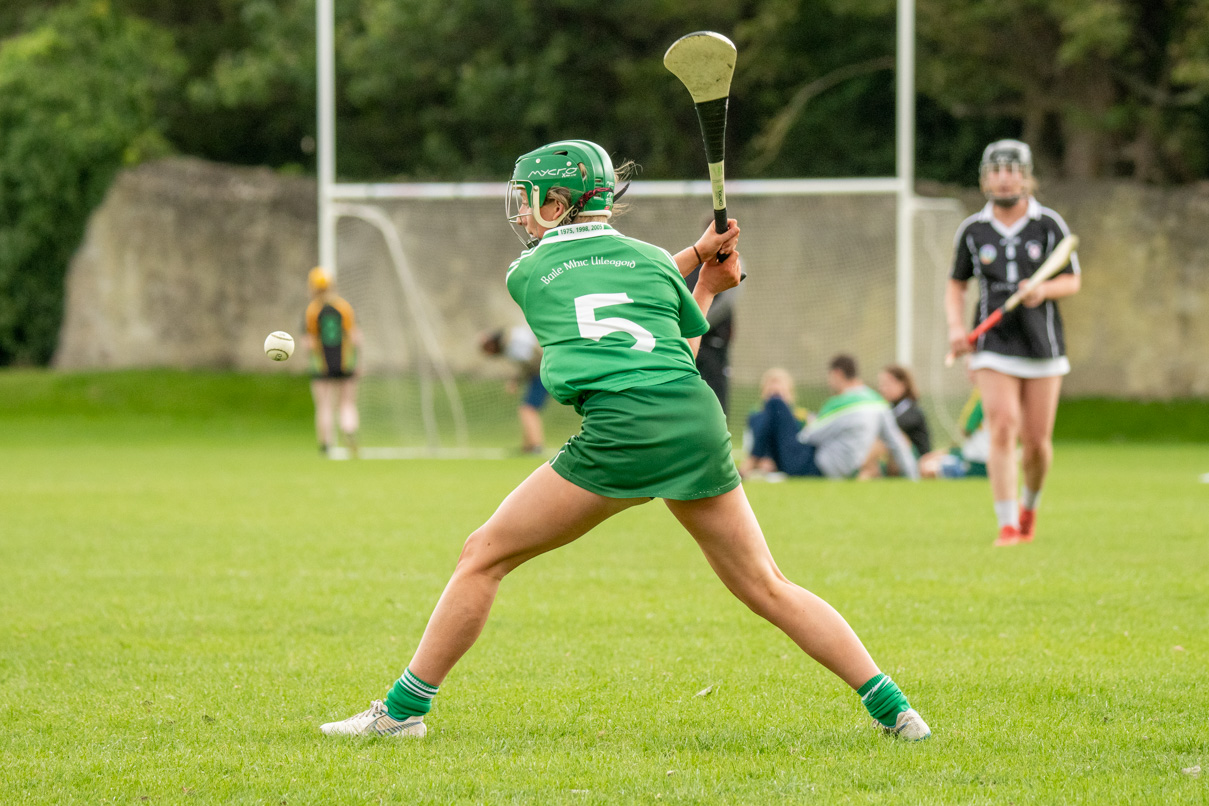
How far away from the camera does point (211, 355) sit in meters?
26.8

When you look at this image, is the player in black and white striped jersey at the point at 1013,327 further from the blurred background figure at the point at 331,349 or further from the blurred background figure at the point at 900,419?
the blurred background figure at the point at 331,349

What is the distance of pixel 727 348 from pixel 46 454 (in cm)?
941

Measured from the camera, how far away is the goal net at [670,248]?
18.4m

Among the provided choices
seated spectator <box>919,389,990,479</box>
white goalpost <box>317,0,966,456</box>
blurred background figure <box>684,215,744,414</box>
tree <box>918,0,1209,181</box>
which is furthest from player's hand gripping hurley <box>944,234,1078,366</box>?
tree <box>918,0,1209,181</box>

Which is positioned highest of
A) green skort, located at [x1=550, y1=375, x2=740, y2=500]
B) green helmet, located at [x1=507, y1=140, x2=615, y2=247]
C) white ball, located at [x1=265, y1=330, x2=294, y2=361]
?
green helmet, located at [x1=507, y1=140, x2=615, y2=247]

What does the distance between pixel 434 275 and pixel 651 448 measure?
1683 centimetres

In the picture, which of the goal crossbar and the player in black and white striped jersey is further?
the goal crossbar

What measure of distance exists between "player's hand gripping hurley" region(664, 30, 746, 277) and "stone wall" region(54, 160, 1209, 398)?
14.4 m

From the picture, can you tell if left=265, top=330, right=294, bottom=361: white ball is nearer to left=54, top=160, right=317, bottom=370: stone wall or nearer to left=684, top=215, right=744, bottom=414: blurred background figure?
left=684, top=215, right=744, bottom=414: blurred background figure

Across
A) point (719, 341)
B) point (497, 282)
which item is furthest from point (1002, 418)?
point (497, 282)

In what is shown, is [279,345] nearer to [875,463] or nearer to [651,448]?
[651,448]

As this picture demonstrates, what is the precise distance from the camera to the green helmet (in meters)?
4.23

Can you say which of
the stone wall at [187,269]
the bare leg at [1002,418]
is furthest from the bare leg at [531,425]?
the stone wall at [187,269]

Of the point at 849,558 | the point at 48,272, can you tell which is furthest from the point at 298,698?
the point at 48,272
